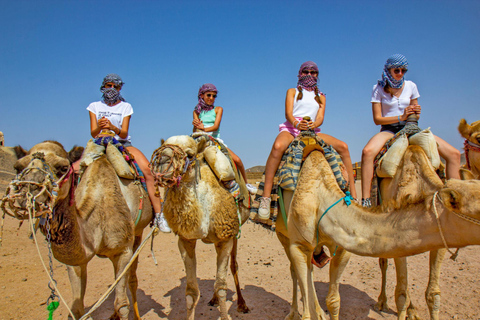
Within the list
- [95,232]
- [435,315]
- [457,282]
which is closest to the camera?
[95,232]

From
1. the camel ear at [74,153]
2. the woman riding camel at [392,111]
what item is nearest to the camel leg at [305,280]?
the woman riding camel at [392,111]

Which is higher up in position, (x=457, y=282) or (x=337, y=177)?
(x=337, y=177)

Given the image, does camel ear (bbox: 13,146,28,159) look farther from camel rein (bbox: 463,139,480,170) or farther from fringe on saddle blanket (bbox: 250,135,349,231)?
camel rein (bbox: 463,139,480,170)

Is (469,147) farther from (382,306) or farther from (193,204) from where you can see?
(193,204)

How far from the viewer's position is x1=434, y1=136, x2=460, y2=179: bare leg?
4.36 meters

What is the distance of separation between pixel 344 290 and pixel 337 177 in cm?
333

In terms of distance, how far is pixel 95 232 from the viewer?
4.10 meters

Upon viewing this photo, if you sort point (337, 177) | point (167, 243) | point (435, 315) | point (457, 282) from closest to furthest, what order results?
point (337, 177), point (435, 315), point (457, 282), point (167, 243)

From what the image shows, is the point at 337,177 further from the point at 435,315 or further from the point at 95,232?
the point at 95,232

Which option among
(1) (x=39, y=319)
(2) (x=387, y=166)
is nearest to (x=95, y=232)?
(1) (x=39, y=319)

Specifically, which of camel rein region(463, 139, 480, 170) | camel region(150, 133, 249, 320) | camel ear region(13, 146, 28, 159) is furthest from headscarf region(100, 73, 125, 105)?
camel rein region(463, 139, 480, 170)

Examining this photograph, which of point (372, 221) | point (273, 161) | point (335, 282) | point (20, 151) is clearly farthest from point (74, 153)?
point (335, 282)

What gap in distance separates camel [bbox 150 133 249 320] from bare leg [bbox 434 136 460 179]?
108 inches

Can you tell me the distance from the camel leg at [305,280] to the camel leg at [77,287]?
259cm
